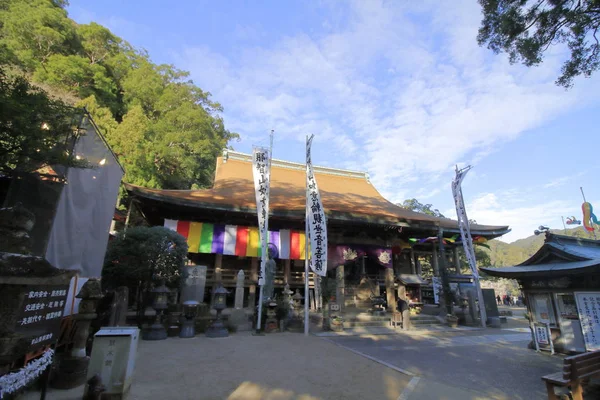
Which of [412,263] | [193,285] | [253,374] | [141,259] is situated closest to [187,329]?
[193,285]

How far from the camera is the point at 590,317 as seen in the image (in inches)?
258

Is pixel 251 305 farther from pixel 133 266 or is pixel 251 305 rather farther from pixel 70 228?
pixel 70 228

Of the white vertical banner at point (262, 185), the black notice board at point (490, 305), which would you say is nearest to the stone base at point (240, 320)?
the white vertical banner at point (262, 185)

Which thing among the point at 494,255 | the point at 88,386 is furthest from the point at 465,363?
the point at 494,255

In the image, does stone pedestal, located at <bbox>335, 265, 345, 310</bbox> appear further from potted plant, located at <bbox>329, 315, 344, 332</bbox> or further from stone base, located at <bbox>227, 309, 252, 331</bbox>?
stone base, located at <bbox>227, 309, 252, 331</bbox>

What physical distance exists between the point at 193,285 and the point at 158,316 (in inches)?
94.9

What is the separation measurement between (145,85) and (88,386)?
21.7 meters

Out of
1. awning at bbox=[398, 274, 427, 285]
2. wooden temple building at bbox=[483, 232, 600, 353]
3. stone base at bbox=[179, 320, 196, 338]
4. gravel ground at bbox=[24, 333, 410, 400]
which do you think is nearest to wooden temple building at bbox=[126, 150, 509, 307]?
awning at bbox=[398, 274, 427, 285]

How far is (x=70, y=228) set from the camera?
22.2 feet

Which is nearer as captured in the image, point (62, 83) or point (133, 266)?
point (133, 266)

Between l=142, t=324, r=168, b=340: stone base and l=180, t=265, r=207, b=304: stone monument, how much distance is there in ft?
7.67

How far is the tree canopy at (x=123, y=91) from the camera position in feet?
53.4

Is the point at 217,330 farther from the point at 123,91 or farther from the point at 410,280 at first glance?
the point at 123,91

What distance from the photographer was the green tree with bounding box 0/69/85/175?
4.60 meters
